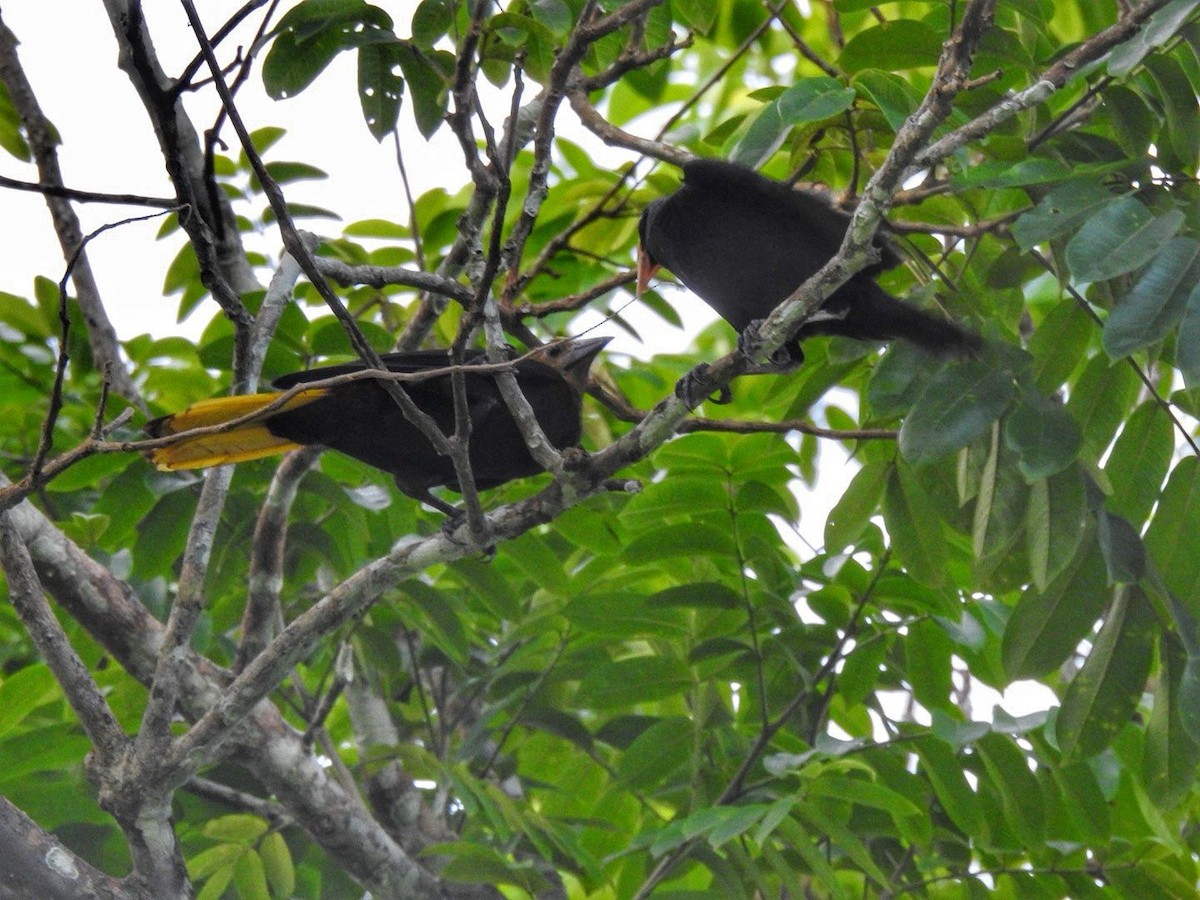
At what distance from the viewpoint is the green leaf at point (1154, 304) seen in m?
2.34


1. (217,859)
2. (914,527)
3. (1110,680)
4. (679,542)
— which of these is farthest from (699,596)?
(217,859)

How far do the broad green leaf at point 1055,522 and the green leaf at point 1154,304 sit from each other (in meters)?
0.51

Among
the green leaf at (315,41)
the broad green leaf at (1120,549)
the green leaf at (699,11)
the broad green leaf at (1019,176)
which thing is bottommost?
the broad green leaf at (1120,549)

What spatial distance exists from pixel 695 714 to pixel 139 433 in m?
1.79

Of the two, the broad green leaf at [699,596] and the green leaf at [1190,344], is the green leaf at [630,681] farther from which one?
the green leaf at [1190,344]

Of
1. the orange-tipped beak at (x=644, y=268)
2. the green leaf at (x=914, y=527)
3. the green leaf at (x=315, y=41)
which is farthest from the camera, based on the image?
the orange-tipped beak at (x=644, y=268)

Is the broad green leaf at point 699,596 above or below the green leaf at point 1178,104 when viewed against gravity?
below

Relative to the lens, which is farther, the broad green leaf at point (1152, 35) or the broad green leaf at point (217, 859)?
the broad green leaf at point (217, 859)

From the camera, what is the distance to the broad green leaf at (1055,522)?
2.76 metres

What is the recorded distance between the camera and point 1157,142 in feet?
9.41

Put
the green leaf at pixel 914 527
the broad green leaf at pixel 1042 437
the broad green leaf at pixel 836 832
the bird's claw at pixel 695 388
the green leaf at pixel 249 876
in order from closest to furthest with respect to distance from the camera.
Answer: the broad green leaf at pixel 1042 437
the bird's claw at pixel 695 388
the broad green leaf at pixel 836 832
the green leaf at pixel 914 527
the green leaf at pixel 249 876

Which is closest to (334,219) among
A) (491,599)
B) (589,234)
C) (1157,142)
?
(589,234)

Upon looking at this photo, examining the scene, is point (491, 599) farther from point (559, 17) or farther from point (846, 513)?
point (559, 17)

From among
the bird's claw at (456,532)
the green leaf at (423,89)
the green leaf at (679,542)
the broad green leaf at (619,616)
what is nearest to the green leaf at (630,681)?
the broad green leaf at (619,616)
